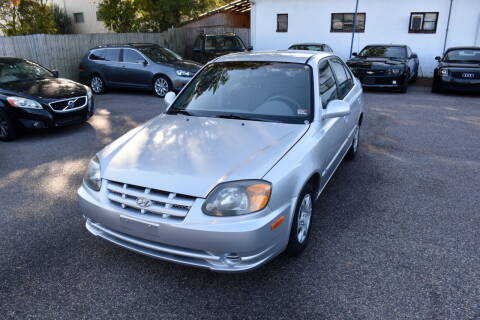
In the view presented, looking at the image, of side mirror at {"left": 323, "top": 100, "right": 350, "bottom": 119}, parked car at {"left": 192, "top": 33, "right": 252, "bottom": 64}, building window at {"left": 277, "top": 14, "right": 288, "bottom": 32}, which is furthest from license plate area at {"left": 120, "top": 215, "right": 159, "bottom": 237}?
building window at {"left": 277, "top": 14, "right": 288, "bottom": 32}

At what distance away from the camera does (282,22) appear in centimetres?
1900

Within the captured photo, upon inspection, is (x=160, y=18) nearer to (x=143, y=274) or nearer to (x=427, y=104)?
(x=427, y=104)

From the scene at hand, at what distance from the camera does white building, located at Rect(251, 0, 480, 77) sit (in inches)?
630

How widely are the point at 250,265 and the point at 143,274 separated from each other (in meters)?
0.99

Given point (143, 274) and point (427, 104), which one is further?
point (427, 104)

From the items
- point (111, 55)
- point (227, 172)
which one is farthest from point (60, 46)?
point (227, 172)

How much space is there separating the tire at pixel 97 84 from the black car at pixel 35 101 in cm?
450

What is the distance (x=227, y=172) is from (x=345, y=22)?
1696cm

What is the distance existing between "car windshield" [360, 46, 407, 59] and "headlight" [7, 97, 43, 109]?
35.8 ft

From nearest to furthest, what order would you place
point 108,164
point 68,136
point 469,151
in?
point 108,164, point 469,151, point 68,136

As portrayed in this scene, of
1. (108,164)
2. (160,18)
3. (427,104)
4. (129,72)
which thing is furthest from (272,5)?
(108,164)

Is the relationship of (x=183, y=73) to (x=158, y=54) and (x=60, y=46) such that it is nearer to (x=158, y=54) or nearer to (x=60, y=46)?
(x=158, y=54)

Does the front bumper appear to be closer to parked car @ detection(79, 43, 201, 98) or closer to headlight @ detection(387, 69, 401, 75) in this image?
parked car @ detection(79, 43, 201, 98)

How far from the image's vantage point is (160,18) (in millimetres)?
18609
